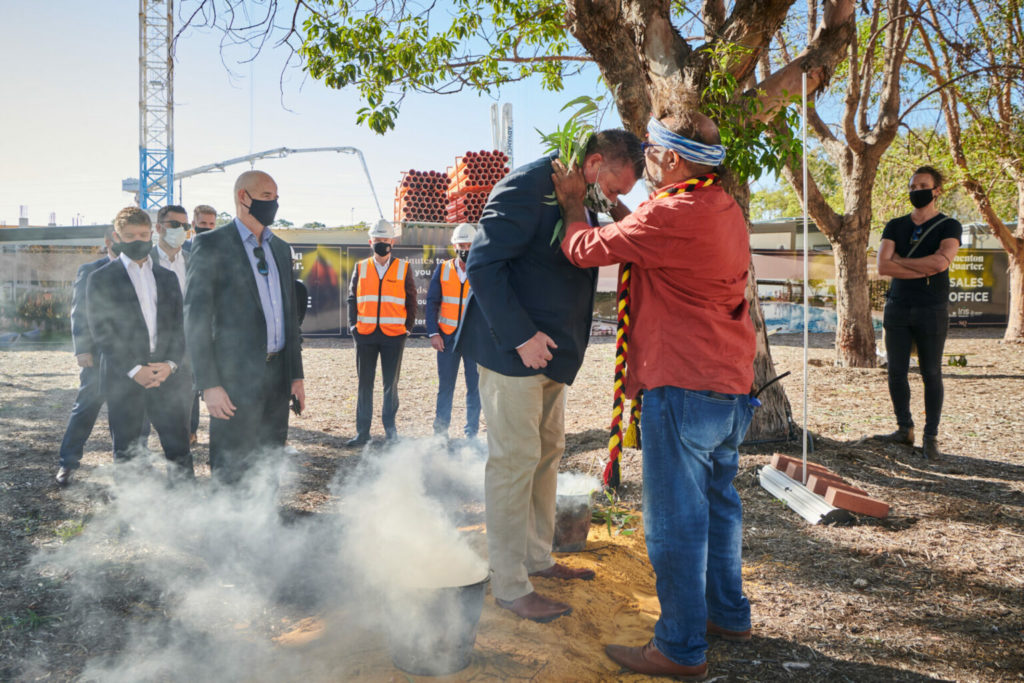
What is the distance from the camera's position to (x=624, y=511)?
4.59 metres

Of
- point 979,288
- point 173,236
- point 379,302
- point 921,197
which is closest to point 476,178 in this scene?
point 379,302

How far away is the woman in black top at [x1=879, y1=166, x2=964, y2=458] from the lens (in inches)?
217

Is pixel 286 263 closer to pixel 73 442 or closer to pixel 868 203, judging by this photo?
pixel 73 442

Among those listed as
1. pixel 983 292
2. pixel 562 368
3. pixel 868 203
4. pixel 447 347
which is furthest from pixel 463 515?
pixel 983 292

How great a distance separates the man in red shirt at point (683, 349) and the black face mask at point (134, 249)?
11.7 ft

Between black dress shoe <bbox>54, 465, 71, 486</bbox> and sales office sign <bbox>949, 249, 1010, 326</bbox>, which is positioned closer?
black dress shoe <bbox>54, 465, 71, 486</bbox>

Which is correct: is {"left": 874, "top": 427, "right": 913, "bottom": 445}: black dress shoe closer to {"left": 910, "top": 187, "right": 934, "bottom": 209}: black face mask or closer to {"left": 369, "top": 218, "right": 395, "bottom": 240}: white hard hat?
{"left": 910, "top": 187, "right": 934, "bottom": 209}: black face mask

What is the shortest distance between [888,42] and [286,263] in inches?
394

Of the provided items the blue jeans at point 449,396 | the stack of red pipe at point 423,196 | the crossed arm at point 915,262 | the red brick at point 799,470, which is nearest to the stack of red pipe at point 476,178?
the stack of red pipe at point 423,196

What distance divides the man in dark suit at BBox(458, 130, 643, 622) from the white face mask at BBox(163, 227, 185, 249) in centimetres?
378

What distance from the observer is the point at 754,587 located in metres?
3.54

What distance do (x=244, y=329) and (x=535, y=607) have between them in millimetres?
1904

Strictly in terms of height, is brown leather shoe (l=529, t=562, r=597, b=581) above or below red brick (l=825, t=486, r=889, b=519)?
below

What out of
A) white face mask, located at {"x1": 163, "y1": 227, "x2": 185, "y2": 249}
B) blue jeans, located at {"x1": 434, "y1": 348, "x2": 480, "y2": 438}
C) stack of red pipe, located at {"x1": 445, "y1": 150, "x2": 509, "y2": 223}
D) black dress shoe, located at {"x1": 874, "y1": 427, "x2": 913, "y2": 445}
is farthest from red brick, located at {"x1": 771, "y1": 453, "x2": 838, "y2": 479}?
stack of red pipe, located at {"x1": 445, "y1": 150, "x2": 509, "y2": 223}
